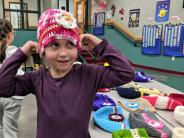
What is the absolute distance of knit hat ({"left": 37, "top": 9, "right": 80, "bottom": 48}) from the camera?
32.6 inches

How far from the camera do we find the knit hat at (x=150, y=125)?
3.37 feet

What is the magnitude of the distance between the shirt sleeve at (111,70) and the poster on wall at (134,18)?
347 cm

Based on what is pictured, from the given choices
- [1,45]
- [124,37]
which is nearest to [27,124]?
[1,45]

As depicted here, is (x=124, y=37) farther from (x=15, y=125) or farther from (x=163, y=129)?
(x=163, y=129)

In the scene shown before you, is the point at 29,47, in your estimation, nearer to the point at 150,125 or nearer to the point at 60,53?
the point at 60,53

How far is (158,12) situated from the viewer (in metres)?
3.68

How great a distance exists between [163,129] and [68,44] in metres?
0.65

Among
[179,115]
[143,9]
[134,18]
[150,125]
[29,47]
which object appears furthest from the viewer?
[134,18]

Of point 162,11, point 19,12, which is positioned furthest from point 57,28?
point 19,12

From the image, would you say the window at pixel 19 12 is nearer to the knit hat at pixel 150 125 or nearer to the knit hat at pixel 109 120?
the knit hat at pixel 109 120

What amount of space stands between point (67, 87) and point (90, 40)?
9.2 inches

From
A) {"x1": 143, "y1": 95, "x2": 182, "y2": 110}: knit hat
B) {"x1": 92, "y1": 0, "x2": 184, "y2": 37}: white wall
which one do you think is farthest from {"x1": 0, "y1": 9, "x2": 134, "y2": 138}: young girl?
{"x1": 92, "y1": 0, "x2": 184, "y2": 37}: white wall

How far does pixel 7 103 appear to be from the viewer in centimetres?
164

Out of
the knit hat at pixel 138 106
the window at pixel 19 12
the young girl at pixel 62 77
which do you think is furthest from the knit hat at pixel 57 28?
the window at pixel 19 12
